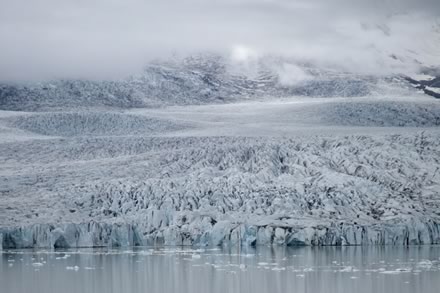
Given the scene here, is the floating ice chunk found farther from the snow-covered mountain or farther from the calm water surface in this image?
the snow-covered mountain

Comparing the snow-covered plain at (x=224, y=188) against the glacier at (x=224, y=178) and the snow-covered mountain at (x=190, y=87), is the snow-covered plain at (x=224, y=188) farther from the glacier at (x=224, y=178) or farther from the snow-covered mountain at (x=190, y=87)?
the snow-covered mountain at (x=190, y=87)

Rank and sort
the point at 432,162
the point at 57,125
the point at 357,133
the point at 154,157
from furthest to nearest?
the point at 57,125, the point at 357,133, the point at 154,157, the point at 432,162

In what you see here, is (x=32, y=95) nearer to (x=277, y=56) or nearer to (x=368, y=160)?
(x=277, y=56)

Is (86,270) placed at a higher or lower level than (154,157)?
lower

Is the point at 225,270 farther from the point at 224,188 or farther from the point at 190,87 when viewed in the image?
the point at 190,87

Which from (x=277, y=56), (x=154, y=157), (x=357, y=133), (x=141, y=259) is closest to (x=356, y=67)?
(x=277, y=56)

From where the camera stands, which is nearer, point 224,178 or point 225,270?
point 225,270

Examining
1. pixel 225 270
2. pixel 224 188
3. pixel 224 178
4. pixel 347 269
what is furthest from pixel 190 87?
pixel 347 269

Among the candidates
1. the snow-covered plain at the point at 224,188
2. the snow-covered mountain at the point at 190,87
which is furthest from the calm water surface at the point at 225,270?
the snow-covered mountain at the point at 190,87
